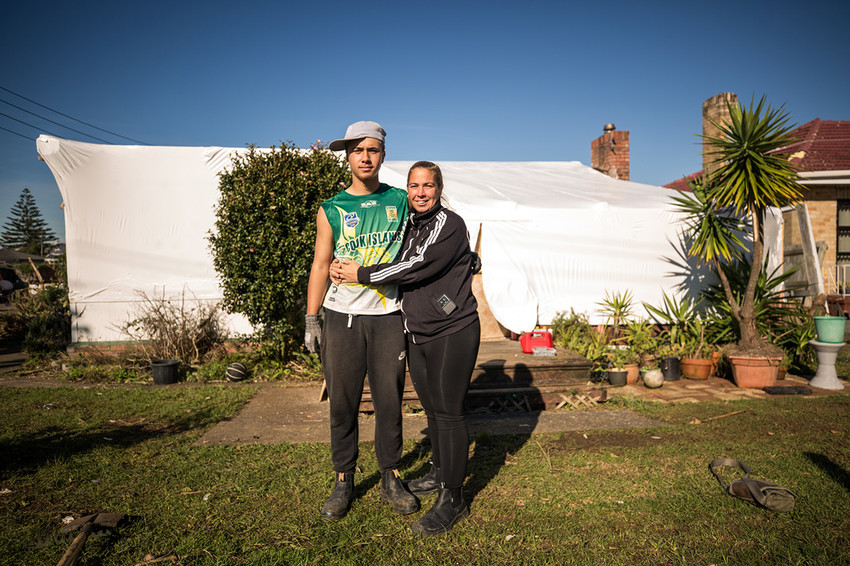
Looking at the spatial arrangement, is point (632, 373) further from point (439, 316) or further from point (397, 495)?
point (439, 316)

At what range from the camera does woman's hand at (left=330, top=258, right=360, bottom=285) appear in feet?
8.93

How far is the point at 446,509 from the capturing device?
271 centimetres

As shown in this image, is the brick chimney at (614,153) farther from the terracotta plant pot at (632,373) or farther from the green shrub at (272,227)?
the green shrub at (272,227)

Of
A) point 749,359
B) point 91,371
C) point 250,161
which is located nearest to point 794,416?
point 749,359

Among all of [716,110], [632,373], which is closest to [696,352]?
[632,373]

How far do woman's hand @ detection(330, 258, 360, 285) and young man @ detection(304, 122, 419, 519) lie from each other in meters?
0.05

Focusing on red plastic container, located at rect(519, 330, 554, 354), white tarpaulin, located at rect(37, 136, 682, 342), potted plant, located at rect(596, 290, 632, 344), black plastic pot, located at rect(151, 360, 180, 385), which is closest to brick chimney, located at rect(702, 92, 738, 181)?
white tarpaulin, located at rect(37, 136, 682, 342)

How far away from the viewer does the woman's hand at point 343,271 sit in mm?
2723

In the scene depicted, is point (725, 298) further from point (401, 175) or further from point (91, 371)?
point (91, 371)

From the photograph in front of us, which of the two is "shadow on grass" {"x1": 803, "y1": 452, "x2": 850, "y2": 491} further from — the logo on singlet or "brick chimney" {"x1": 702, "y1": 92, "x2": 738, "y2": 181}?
"brick chimney" {"x1": 702, "y1": 92, "x2": 738, "y2": 181}

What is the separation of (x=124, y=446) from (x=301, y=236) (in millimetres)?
3029

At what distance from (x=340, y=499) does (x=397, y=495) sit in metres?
0.31

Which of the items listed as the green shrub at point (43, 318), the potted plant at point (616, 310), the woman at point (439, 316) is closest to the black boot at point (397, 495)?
the woman at point (439, 316)

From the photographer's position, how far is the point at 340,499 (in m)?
2.86
